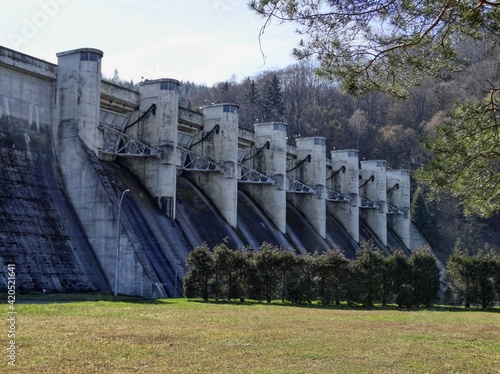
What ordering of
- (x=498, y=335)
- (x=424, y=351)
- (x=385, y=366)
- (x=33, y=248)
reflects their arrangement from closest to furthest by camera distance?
(x=385, y=366) → (x=424, y=351) → (x=498, y=335) → (x=33, y=248)

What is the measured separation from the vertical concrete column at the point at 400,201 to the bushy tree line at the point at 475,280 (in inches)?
1364

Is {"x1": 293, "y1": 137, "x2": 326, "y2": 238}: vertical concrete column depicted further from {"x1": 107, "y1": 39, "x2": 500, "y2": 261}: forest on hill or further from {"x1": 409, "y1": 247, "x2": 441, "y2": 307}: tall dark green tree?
{"x1": 107, "y1": 39, "x2": 500, "y2": 261}: forest on hill

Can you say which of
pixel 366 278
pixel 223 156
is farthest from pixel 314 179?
pixel 366 278

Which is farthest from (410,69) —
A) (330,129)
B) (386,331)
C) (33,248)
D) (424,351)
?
(330,129)

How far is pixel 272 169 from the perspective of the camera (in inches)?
2216

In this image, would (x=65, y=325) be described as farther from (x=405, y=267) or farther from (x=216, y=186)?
(x=216, y=186)

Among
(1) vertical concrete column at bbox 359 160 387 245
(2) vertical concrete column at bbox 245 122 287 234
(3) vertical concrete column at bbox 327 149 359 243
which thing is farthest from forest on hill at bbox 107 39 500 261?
(2) vertical concrete column at bbox 245 122 287 234

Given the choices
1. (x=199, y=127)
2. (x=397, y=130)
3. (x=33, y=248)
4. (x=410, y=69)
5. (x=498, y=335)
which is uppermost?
(x=397, y=130)

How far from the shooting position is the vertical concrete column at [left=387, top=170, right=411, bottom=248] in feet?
251

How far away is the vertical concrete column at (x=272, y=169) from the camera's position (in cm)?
5438

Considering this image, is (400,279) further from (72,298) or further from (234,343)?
(234,343)

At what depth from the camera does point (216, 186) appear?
4853 cm

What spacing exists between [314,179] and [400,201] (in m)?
18.4

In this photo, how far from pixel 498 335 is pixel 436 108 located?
90.5 meters
